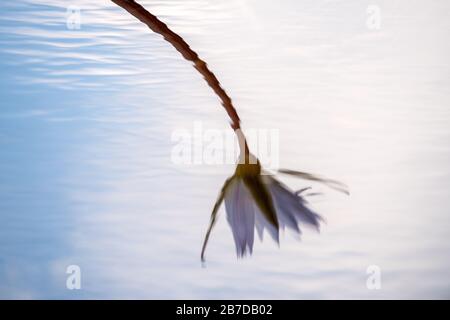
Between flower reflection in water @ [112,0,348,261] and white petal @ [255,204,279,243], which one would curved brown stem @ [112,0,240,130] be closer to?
flower reflection in water @ [112,0,348,261]

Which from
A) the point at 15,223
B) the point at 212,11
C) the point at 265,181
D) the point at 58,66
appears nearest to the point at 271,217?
the point at 265,181

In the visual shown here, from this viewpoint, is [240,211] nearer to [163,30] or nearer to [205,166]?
[163,30]

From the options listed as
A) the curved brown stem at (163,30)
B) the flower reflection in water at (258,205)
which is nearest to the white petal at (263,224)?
the flower reflection in water at (258,205)

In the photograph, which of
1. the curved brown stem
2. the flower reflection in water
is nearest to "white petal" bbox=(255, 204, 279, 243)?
the flower reflection in water

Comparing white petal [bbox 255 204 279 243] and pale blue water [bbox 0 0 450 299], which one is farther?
pale blue water [bbox 0 0 450 299]

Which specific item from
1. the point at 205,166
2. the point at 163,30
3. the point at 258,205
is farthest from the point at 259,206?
the point at 205,166

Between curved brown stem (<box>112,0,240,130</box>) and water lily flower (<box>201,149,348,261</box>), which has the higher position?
curved brown stem (<box>112,0,240,130</box>)
